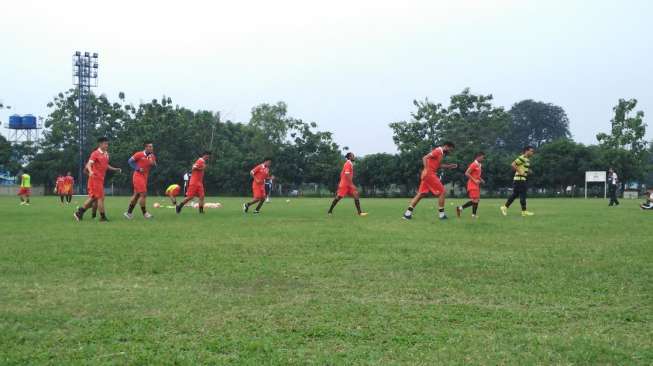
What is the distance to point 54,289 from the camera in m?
5.56

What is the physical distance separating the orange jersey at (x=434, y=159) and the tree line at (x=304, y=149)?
4537 centimetres

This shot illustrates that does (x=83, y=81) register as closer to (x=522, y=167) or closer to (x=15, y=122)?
(x=15, y=122)

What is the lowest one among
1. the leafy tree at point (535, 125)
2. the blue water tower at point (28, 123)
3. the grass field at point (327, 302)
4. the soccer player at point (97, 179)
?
the grass field at point (327, 302)

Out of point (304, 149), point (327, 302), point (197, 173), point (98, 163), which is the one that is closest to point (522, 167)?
point (197, 173)

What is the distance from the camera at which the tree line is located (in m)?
61.4

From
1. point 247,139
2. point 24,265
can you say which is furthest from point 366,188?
point 24,265

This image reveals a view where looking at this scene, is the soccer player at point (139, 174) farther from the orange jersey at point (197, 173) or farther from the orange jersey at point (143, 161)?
the orange jersey at point (197, 173)

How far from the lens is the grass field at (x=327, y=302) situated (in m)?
3.63

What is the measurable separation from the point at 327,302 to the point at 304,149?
5996 centimetres

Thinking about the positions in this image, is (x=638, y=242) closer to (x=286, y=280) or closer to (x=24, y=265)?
(x=286, y=280)

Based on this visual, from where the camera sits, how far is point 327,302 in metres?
4.98

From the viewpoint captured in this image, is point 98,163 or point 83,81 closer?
point 98,163

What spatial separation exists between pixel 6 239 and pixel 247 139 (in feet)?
201

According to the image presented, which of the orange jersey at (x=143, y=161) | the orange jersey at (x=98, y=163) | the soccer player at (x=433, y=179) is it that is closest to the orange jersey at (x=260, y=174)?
the orange jersey at (x=143, y=161)
